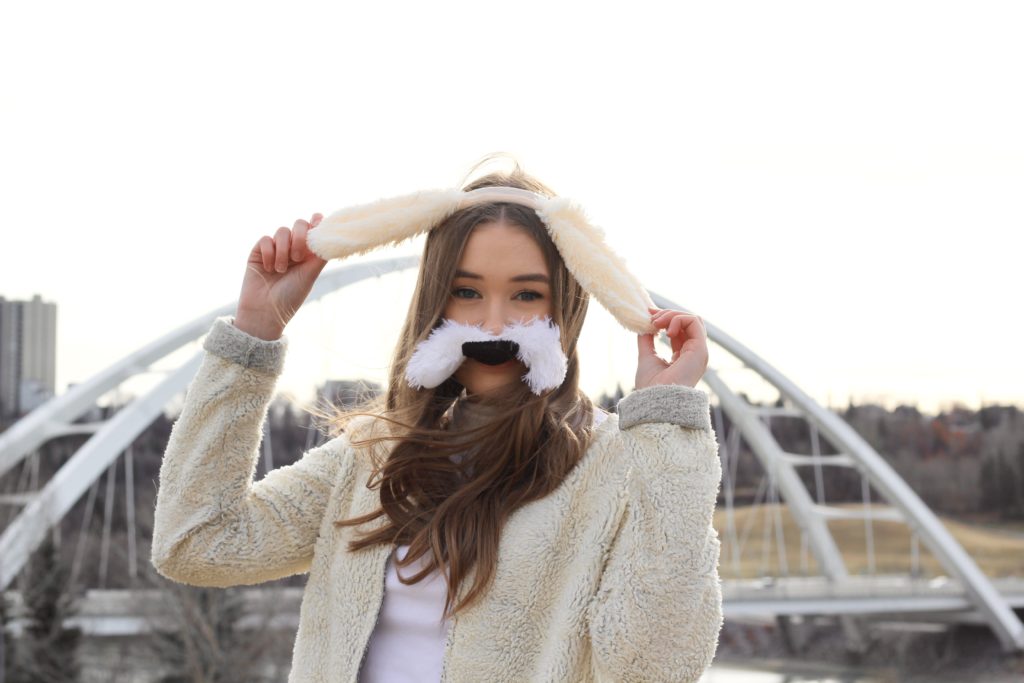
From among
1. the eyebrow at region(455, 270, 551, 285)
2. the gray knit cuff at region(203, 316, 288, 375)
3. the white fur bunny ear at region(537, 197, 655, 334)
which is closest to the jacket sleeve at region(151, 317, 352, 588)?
the gray knit cuff at region(203, 316, 288, 375)

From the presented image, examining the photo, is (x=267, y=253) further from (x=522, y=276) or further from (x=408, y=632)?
(x=408, y=632)

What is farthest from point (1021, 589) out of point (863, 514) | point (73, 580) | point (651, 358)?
point (651, 358)

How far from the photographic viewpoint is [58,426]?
2605 cm

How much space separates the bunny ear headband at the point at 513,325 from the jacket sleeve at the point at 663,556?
0.16 meters

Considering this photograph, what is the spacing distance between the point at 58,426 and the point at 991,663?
990 inches

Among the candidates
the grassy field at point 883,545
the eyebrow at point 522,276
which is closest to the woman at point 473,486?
the eyebrow at point 522,276

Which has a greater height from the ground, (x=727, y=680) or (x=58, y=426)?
(x=58, y=426)

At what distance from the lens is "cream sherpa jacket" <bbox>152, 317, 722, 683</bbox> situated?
2.21m

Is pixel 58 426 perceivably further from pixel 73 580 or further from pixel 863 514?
pixel 863 514

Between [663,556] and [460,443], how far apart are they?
1.29ft

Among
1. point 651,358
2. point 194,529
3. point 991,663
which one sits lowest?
point 991,663

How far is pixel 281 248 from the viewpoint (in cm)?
246

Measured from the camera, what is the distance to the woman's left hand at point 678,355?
2367 mm

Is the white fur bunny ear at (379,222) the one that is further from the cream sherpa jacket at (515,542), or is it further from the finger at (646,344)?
the finger at (646,344)
